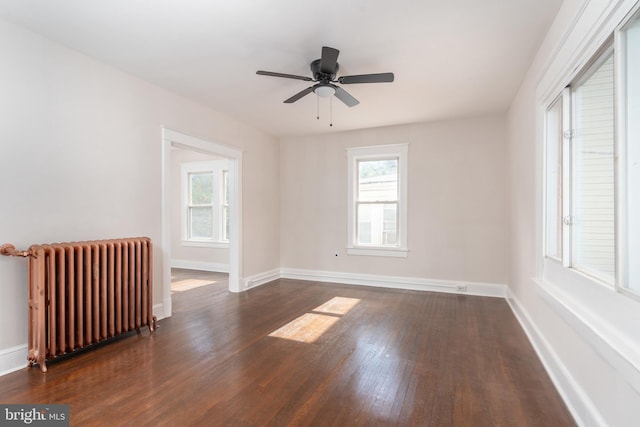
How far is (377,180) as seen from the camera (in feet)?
18.1

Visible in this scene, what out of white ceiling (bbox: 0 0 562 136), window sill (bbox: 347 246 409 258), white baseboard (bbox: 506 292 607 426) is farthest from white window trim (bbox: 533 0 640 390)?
window sill (bbox: 347 246 409 258)

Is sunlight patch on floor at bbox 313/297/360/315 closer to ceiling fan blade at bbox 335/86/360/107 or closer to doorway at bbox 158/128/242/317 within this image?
doorway at bbox 158/128/242/317

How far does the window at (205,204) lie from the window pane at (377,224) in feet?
9.52

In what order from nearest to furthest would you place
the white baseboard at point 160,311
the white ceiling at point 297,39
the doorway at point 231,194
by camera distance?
the white ceiling at point 297,39, the white baseboard at point 160,311, the doorway at point 231,194

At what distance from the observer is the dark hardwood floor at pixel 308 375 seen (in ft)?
6.32

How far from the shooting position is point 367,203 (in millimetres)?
5559

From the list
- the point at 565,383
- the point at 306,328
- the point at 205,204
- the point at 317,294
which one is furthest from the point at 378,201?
the point at 205,204

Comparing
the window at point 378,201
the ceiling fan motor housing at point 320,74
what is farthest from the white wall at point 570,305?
the window at point 378,201

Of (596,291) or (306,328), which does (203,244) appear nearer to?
(306,328)

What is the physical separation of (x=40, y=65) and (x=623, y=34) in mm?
3954

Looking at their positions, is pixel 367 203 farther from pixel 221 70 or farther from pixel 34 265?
pixel 34 265

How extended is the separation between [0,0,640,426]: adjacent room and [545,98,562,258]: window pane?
0.06 feet

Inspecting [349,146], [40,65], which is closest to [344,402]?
[40,65]

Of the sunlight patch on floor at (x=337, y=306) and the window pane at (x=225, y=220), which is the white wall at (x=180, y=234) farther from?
the sunlight patch on floor at (x=337, y=306)
